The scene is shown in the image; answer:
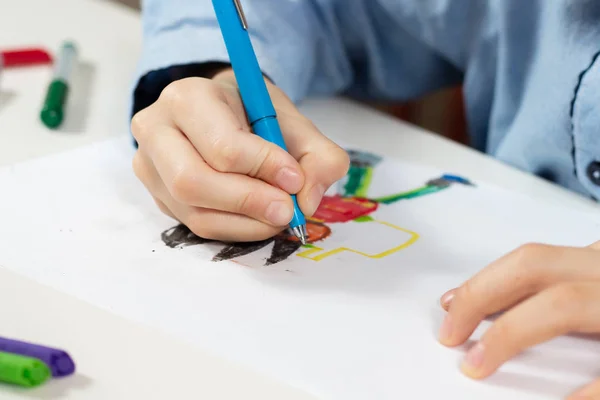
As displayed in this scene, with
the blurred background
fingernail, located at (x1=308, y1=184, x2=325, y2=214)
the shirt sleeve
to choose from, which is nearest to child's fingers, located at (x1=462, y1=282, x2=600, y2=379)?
fingernail, located at (x1=308, y1=184, x2=325, y2=214)

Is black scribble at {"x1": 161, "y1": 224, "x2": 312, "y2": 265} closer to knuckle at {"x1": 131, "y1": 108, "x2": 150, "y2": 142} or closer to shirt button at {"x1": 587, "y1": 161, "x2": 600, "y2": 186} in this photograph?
knuckle at {"x1": 131, "y1": 108, "x2": 150, "y2": 142}

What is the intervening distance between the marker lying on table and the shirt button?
1.53 ft

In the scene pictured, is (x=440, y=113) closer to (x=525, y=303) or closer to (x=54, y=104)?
(x=54, y=104)

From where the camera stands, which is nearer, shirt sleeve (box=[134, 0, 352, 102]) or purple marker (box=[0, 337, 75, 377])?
purple marker (box=[0, 337, 75, 377])

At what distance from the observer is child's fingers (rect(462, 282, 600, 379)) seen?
26 centimetres

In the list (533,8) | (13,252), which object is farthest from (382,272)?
(533,8)

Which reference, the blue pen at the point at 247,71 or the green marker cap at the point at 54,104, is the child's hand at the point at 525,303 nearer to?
the blue pen at the point at 247,71

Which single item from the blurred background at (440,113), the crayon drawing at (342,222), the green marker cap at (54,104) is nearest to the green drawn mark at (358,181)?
the crayon drawing at (342,222)

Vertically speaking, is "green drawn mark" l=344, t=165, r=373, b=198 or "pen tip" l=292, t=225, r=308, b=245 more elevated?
"green drawn mark" l=344, t=165, r=373, b=198

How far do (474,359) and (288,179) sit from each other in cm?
12

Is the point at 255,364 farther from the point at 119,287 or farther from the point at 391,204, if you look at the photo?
the point at 391,204

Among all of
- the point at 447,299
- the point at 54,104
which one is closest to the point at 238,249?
the point at 447,299

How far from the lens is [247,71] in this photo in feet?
1.13

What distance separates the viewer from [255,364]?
0.26 metres
